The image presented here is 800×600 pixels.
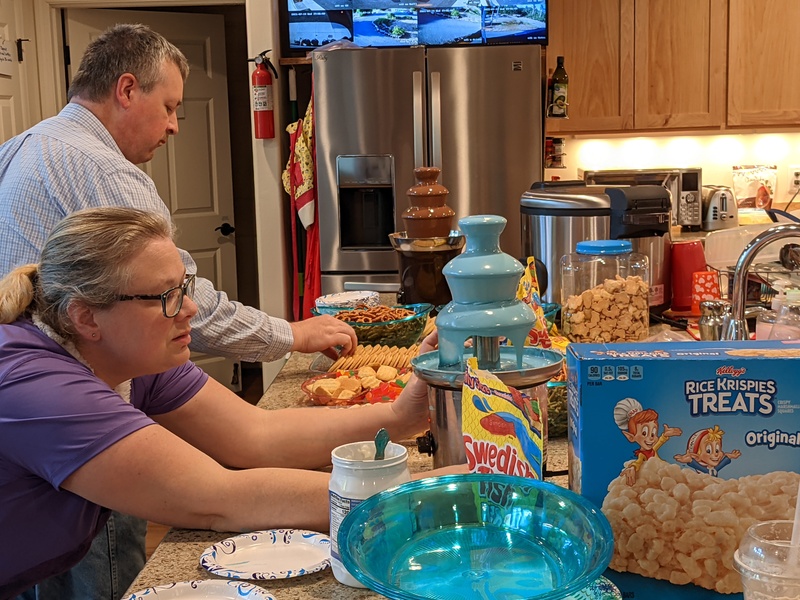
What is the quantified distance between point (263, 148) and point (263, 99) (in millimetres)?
251

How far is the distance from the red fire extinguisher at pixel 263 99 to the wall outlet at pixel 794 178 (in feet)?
10.1

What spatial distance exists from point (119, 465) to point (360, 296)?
5.18 feet

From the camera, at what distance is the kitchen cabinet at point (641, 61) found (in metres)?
5.00

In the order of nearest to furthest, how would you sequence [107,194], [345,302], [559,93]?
[107,194] < [345,302] < [559,93]

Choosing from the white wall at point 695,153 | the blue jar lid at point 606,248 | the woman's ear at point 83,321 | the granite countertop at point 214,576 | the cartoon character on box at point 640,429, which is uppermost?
the white wall at point 695,153

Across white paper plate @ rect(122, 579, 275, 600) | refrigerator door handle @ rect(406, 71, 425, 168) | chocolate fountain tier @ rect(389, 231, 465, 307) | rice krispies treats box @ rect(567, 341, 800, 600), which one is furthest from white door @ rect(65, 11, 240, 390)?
rice krispies treats box @ rect(567, 341, 800, 600)

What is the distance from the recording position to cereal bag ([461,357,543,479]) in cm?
105

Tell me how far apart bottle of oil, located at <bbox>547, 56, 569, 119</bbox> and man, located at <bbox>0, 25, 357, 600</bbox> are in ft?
9.21

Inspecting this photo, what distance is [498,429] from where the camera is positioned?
106 cm

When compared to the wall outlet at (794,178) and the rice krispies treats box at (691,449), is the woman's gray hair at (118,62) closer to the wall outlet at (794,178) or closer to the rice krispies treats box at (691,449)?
the rice krispies treats box at (691,449)

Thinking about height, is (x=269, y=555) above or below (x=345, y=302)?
below

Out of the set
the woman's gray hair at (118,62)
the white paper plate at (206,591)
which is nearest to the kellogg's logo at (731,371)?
the white paper plate at (206,591)

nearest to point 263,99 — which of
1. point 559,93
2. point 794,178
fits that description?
point 559,93

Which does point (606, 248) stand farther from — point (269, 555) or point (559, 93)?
point (559, 93)
